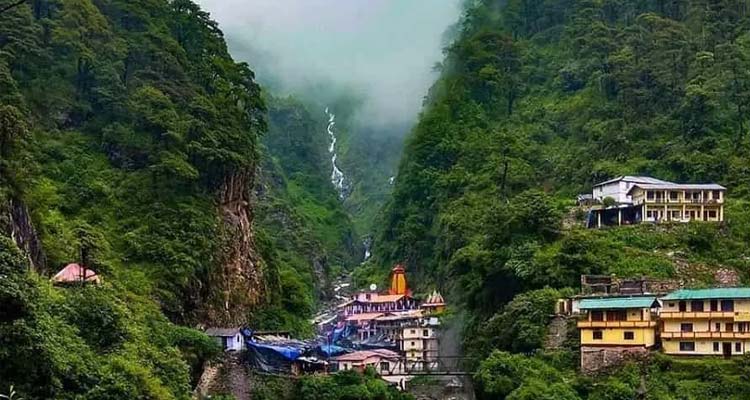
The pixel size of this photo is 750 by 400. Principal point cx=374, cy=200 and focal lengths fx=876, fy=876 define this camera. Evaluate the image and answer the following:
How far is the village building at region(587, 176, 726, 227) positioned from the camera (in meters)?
38.3

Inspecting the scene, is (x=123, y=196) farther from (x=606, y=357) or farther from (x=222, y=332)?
(x=606, y=357)

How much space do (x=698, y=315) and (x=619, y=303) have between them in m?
2.52

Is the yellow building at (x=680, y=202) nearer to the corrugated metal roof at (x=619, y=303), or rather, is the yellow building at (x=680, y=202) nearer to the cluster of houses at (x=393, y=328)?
the corrugated metal roof at (x=619, y=303)

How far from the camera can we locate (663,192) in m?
38.8

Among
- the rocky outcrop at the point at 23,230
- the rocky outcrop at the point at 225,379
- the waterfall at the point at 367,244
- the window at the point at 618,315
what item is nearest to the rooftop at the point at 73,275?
the rocky outcrop at the point at 23,230

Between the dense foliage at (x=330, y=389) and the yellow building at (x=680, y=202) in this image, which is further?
the yellow building at (x=680, y=202)

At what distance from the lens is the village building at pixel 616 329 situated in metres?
29.5

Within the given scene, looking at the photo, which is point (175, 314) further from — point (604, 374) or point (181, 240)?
point (604, 374)

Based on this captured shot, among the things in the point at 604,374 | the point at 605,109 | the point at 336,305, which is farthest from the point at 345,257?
the point at 604,374

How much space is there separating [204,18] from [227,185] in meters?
11.9

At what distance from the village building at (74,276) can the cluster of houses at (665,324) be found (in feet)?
53.2

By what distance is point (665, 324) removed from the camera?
29438mm

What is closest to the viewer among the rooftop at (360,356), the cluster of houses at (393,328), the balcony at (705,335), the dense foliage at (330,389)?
the balcony at (705,335)

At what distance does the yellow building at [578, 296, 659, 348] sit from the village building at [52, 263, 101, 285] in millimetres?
16169
